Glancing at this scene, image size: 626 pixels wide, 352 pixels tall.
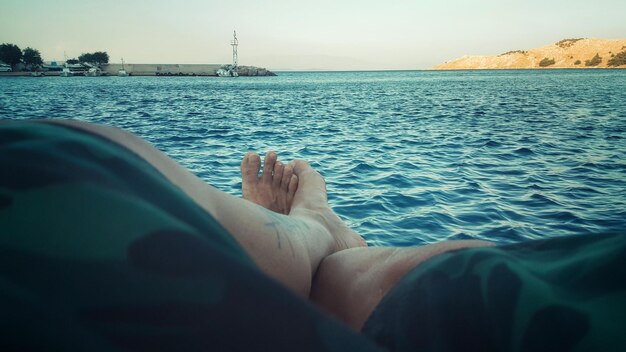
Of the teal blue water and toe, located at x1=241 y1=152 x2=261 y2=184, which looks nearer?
toe, located at x1=241 y1=152 x2=261 y2=184

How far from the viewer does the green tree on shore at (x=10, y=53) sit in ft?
218

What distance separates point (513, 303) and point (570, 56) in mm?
108268

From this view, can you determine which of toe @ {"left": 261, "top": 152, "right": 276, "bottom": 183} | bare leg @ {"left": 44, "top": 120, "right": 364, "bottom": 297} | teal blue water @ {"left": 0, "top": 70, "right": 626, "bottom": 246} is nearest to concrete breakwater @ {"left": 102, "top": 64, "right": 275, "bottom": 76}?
teal blue water @ {"left": 0, "top": 70, "right": 626, "bottom": 246}

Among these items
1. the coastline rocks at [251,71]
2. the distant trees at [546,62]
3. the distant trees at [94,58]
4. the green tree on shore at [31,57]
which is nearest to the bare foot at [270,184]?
the coastline rocks at [251,71]

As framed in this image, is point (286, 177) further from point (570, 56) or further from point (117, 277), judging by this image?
point (570, 56)

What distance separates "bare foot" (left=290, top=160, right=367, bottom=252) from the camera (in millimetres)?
2002

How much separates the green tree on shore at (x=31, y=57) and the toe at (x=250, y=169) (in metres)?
86.5

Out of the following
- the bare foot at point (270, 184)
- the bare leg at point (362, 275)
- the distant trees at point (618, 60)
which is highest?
the distant trees at point (618, 60)

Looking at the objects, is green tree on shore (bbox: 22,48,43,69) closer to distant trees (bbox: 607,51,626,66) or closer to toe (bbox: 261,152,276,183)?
toe (bbox: 261,152,276,183)

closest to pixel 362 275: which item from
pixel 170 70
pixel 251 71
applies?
pixel 251 71

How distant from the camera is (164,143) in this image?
781 centimetres

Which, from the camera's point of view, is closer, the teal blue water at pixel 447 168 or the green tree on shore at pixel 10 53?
the teal blue water at pixel 447 168

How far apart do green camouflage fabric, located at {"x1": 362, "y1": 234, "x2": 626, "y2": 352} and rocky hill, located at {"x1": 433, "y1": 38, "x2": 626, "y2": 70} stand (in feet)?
300

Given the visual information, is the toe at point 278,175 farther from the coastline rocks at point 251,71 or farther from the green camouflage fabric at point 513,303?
the coastline rocks at point 251,71
